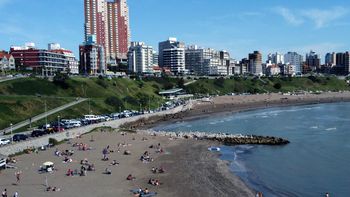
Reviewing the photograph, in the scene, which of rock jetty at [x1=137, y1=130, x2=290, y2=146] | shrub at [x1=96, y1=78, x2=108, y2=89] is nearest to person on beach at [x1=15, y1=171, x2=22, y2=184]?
rock jetty at [x1=137, y1=130, x2=290, y2=146]

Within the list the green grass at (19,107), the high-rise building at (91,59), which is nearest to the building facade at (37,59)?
the high-rise building at (91,59)

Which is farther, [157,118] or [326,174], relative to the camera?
[157,118]

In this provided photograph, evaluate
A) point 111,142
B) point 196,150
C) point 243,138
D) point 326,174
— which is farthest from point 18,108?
point 326,174

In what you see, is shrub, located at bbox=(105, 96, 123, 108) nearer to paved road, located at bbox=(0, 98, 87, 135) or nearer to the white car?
paved road, located at bbox=(0, 98, 87, 135)

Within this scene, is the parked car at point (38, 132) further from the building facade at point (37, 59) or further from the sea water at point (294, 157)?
the building facade at point (37, 59)

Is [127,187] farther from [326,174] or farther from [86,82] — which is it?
[86,82]

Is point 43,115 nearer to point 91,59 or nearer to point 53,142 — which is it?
point 53,142
